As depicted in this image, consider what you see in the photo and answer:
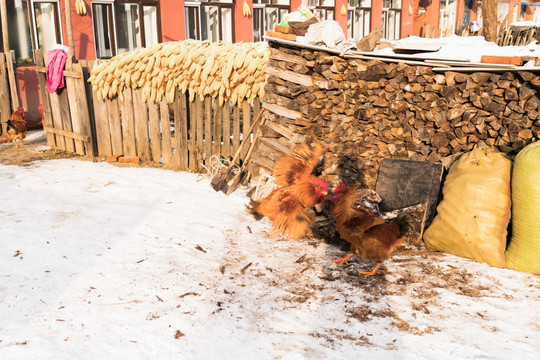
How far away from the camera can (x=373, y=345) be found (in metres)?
3.17

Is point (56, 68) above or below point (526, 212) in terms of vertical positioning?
above

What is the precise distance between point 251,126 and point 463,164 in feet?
10.5

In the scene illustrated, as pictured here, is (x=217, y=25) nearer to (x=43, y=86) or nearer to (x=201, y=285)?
(x=43, y=86)

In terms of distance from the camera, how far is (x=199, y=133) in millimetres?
7234

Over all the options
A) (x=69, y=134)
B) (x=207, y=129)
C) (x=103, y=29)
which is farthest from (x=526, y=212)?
(x=103, y=29)

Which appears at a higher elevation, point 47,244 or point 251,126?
point 251,126

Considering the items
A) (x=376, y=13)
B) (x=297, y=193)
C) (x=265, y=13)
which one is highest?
(x=376, y=13)

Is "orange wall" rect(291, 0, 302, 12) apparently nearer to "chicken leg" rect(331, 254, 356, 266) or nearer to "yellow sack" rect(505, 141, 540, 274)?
"yellow sack" rect(505, 141, 540, 274)

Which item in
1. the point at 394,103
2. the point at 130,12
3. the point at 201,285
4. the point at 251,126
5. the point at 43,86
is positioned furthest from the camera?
the point at 130,12

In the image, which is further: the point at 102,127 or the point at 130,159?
the point at 102,127

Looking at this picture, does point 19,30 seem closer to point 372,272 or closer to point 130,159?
point 130,159

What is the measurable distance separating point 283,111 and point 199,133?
1.76m

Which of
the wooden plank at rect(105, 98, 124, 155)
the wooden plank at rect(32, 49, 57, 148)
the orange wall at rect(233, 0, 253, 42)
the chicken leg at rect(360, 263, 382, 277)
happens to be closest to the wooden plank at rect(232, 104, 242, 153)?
the wooden plank at rect(105, 98, 124, 155)

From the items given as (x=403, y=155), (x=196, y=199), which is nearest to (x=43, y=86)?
(x=196, y=199)
